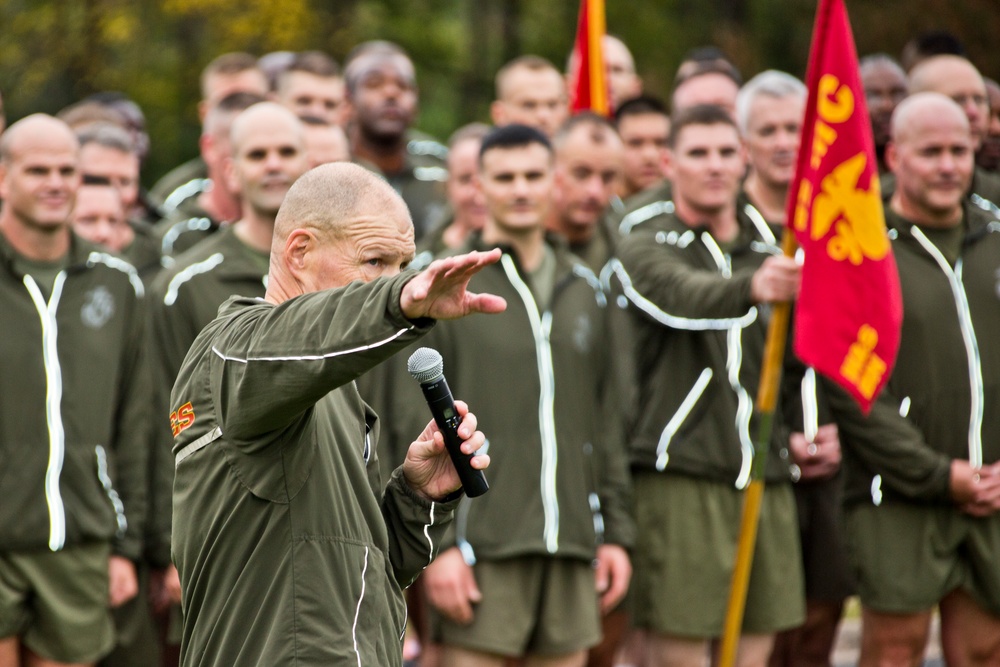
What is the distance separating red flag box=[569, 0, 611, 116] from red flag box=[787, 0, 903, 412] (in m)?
2.59

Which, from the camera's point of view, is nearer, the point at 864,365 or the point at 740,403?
the point at 864,365

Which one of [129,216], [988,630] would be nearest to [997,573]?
[988,630]

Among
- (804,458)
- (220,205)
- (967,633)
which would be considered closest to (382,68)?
(220,205)

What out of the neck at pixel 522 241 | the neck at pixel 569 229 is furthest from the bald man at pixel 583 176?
the neck at pixel 522 241

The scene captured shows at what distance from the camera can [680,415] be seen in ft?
21.6

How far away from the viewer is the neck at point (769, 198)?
284 inches

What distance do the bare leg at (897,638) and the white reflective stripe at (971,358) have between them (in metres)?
0.75

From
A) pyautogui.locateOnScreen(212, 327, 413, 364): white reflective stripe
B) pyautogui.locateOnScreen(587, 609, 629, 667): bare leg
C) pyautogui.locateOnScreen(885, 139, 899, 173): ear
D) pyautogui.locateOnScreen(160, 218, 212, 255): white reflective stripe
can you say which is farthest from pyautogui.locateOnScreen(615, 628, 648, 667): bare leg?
pyautogui.locateOnScreen(212, 327, 413, 364): white reflective stripe

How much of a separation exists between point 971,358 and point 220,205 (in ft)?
12.1

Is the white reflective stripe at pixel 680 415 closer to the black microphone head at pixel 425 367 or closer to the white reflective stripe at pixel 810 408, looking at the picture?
the white reflective stripe at pixel 810 408

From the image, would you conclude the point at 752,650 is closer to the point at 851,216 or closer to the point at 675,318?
the point at 675,318

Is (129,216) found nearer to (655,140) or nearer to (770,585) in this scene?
(655,140)

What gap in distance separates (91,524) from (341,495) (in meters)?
2.98

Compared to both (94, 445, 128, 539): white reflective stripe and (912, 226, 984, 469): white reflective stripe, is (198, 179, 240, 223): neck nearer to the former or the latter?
(94, 445, 128, 539): white reflective stripe
